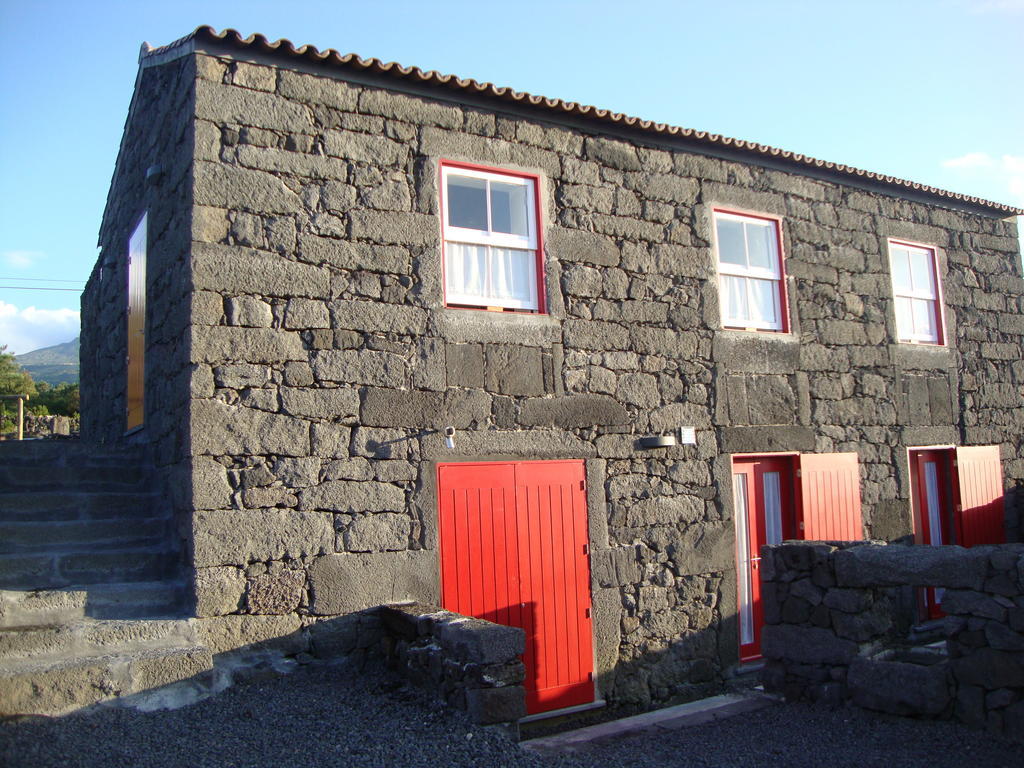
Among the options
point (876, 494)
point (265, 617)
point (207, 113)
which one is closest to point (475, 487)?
point (265, 617)

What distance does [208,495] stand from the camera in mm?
Result: 5562

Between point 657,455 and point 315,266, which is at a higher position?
point 315,266

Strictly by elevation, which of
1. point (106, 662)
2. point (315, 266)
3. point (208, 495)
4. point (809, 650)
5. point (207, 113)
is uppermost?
point (207, 113)

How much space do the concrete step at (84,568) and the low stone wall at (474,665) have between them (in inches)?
75.3

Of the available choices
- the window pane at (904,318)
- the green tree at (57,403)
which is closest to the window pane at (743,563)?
the window pane at (904,318)

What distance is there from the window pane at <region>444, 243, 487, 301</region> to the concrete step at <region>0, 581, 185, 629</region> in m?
2.93

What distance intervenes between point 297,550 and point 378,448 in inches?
35.6

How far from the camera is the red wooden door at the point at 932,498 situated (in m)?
9.30

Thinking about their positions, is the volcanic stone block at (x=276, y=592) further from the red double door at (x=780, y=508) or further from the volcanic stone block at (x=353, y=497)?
the red double door at (x=780, y=508)

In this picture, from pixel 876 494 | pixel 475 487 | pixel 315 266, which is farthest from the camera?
pixel 876 494

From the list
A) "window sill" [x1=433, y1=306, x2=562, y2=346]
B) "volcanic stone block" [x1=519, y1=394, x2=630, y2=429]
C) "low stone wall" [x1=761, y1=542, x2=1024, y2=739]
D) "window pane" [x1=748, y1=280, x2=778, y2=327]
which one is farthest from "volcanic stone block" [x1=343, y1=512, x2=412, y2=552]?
"window pane" [x1=748, y1=280, x2=778, y2=327]

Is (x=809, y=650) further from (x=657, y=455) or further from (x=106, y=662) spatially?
(x=106, y=662)

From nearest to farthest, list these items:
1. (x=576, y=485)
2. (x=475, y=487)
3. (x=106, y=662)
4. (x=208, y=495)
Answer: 1. (x=106, y=662)
2. (x=208, y=495)
3. (x=475, y=487)
4. (x=576, y=485)

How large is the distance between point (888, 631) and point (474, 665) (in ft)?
10.1
